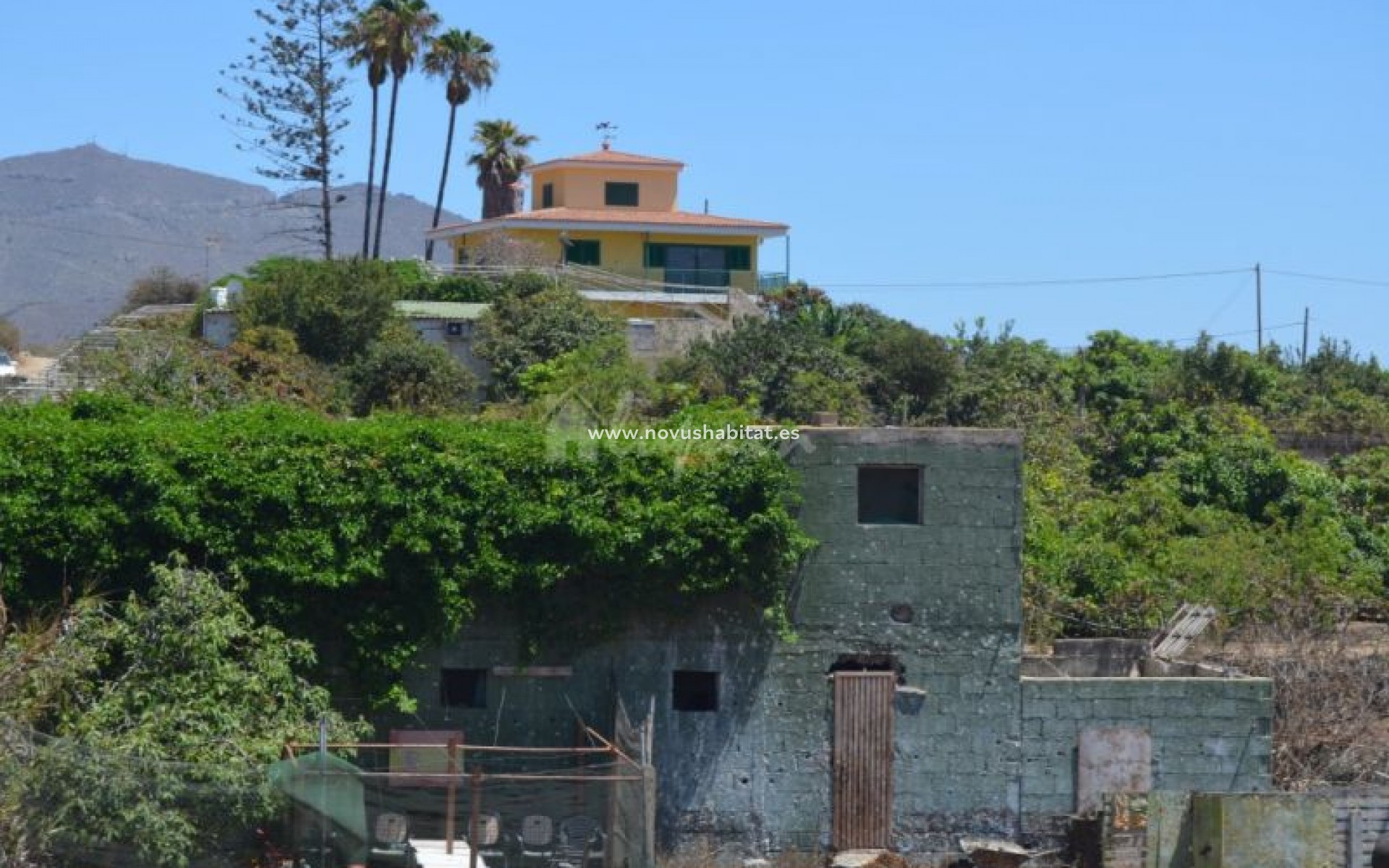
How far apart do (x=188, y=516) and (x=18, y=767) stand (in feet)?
11.7

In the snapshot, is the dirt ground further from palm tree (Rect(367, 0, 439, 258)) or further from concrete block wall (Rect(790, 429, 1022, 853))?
concrete block wall (Rect(790, 429, 1022, 853))

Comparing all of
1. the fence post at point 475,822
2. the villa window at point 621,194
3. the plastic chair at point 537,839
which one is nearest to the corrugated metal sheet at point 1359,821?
the plastic chair at point 537,839

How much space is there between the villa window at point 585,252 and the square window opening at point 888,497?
101 feet

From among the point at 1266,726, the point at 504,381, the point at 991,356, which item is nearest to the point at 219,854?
the point at 1266,726

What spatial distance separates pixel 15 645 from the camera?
19.9 metres

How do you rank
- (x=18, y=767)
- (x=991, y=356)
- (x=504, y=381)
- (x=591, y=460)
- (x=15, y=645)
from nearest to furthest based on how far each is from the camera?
1. (x=18, y=767)
2. (x=15, y=645)
3. (x=591, y=460)
4. (x=504, y=381)
5. (x=991, y=356)

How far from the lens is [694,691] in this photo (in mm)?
22562

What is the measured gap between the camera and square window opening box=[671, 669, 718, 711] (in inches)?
885

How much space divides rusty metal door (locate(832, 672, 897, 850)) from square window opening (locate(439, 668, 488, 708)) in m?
3.99

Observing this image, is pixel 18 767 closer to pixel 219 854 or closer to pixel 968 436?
pixel 219 854

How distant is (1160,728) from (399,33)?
1494 inches

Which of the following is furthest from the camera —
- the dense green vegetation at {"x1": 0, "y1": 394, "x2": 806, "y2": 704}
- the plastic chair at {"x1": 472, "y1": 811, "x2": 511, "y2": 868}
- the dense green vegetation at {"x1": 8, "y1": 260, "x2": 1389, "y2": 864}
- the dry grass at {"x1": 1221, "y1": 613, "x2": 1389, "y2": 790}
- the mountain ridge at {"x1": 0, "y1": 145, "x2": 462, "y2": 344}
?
the mountain ridge at {"x1": 0, "y1": 145, "x2": 462, "y2": 344}

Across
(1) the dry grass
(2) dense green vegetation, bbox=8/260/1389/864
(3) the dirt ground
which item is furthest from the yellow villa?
(1) the dry grass

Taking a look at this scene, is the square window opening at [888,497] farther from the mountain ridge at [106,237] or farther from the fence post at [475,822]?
the mountain ridge at [106,237]
